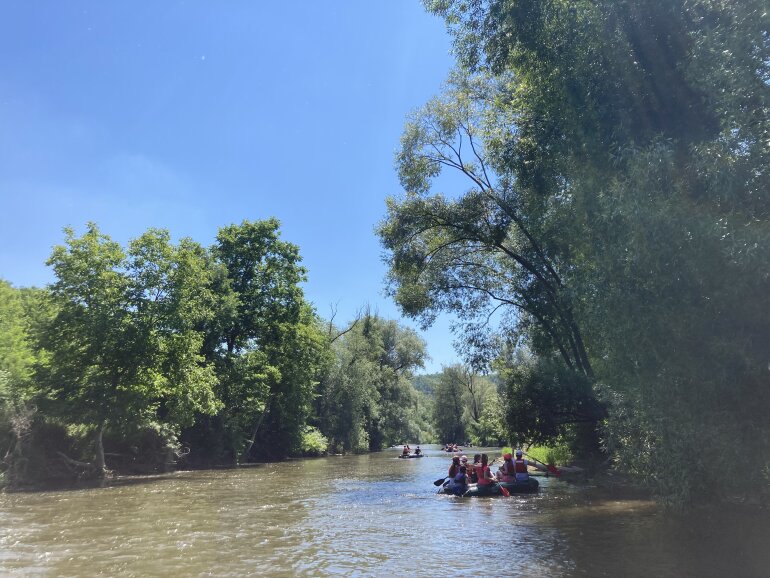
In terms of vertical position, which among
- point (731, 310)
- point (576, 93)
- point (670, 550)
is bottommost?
point (670, 550)

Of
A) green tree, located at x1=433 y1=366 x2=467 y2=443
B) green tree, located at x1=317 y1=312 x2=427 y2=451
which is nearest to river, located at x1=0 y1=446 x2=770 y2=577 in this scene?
green tree, located at x1=317 y1=312 x2=427 y2=451

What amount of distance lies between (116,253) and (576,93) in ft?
61.3

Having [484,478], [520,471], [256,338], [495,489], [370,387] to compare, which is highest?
[256,338]

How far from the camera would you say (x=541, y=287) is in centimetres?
2269

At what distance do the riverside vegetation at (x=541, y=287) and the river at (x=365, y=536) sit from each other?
1536mm

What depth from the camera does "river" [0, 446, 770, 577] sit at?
8312 mm

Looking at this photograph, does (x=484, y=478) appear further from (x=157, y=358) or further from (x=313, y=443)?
(x=313, y=443)

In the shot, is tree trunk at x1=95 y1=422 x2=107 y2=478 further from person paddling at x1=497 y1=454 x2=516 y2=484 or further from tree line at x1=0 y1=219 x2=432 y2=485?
person paddling at x1=497 y1=454 x2=516 y2=484

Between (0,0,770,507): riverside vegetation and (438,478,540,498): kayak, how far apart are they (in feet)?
9.64

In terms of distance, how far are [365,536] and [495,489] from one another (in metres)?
8.19

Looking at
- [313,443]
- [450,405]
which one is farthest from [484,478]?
[450,405]

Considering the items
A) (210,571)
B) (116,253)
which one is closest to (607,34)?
(210,571)

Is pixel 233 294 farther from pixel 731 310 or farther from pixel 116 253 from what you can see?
pixel 731 310

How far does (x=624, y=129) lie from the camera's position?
11.0 meters
